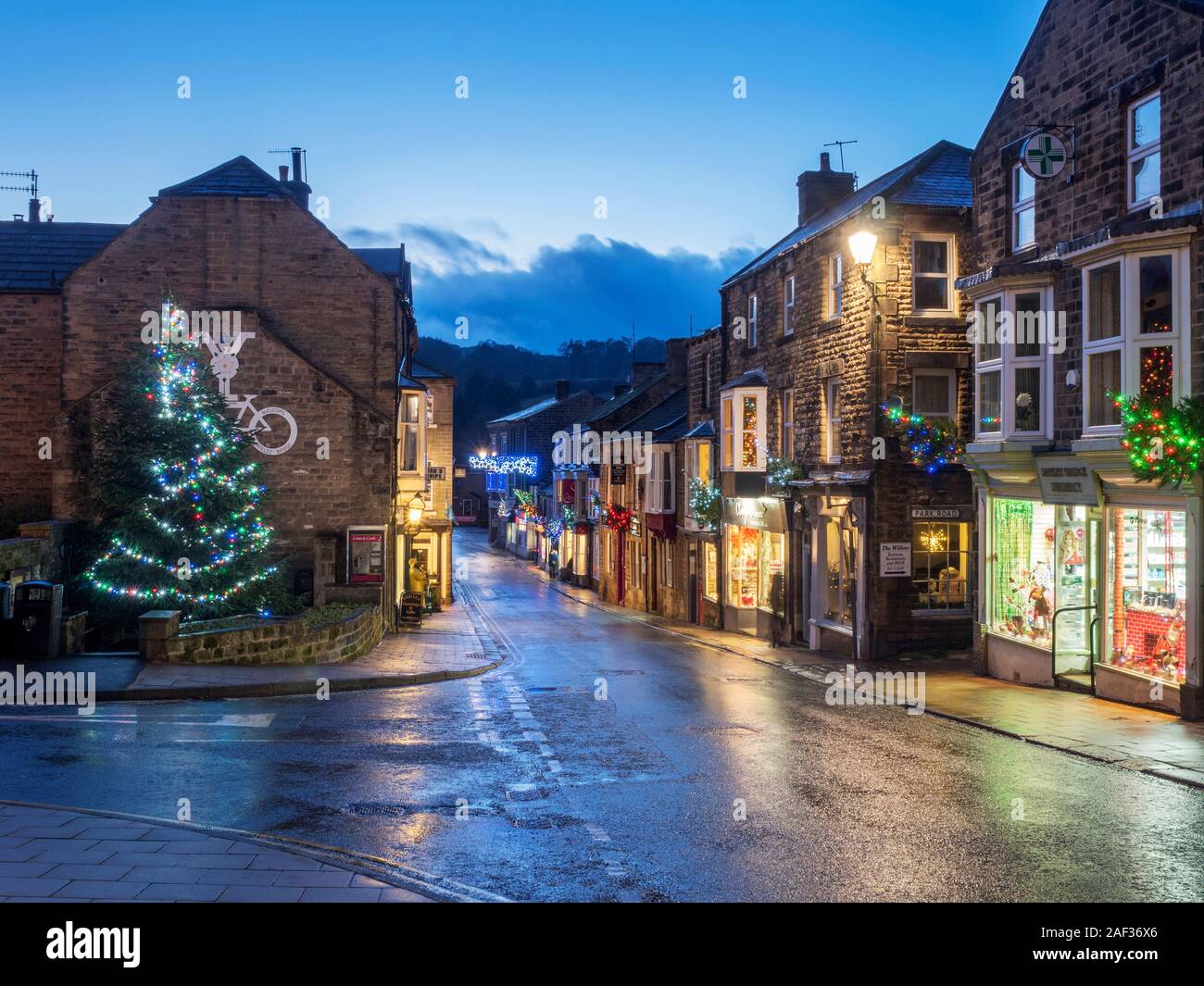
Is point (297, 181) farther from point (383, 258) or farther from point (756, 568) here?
point (756, 568)

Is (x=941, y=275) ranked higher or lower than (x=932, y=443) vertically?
higher

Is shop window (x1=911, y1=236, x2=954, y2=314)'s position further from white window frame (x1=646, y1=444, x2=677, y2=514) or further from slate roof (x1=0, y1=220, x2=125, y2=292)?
slate roof (x1=0, y1=220, x2=125, y2=292)

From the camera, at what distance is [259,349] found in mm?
28844

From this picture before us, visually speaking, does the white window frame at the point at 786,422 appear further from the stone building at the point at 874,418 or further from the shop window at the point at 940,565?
the shop window at the point at 940,565

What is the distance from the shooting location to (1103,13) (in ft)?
57.9

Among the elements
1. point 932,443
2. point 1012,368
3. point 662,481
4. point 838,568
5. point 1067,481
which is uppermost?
point 1012,368

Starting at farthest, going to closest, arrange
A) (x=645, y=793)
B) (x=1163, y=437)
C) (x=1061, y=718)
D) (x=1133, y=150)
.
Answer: (x=1133, y=150) < (x=1061, y=718) < (x=1163, y=437) < (x=645, y=793)

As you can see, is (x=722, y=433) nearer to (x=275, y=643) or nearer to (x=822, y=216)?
(x=822, y=216)

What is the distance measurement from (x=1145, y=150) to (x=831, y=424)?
37.5ft

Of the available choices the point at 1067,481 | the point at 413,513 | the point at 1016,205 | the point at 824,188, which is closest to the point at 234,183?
the point at 413,513

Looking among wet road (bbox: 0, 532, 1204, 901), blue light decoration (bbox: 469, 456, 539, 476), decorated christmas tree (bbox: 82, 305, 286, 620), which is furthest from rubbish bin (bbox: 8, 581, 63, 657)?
blue light decoration (bbox: 469, 456, 539, 476)

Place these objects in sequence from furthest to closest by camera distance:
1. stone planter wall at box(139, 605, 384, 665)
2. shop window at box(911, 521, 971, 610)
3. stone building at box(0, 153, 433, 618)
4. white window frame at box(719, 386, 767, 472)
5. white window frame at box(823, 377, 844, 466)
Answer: white window frame at box(719, 386, 767, 472)
stone building at box(0, 153, 433, 618)
white window frame at box(823, 377, 844, 466)
shop window at box(911, 521, 971, 610)
stone planter wall at box(139, 605, 384, 665)

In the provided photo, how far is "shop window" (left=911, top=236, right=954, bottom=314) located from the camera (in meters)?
24.6

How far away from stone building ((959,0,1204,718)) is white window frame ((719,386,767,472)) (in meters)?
11.1
